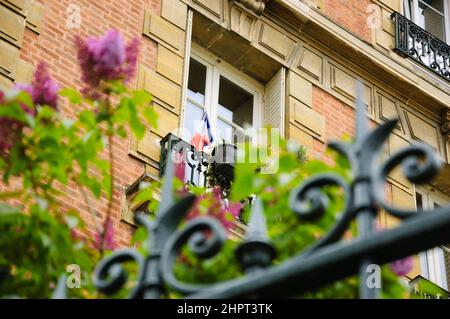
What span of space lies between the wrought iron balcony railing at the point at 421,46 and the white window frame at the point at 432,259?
1691mm

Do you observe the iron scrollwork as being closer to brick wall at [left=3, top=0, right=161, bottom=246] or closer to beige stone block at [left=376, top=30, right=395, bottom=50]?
brick wall at [left=3, top=0, right=161, bottom=246]

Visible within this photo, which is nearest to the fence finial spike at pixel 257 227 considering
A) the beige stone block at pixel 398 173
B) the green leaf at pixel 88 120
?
the green leaf at pixel 88 120

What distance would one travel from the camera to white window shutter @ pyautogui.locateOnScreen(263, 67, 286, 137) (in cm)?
1170

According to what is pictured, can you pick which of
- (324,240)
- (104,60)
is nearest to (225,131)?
(104,60)

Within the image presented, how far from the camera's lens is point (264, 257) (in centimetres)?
315

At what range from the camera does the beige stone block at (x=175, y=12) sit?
11.3 metres

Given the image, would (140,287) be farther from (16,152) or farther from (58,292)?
(16,152)

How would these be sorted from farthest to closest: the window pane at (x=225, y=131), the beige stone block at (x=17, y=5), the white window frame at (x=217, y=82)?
the white window frame at (x=217, y=82)
the window pane at (x=225, y=131)
the beige stone block at (x=17, y=5)

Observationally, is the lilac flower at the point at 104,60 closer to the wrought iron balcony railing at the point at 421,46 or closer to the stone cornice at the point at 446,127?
the stone cornice at the point at 446,127

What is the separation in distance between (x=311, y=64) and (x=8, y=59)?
14.1 ft

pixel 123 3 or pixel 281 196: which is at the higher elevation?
pixel 123 3

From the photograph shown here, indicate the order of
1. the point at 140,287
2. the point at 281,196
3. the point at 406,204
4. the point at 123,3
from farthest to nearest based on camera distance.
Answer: the point at 406,204
the point at 123,3
the point at 281,196
the point at 140,287
